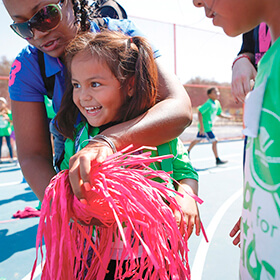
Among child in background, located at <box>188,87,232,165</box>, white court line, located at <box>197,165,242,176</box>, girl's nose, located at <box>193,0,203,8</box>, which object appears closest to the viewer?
girl's nose, located at <box>193,0,203,8</box>

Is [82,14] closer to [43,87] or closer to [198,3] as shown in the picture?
[43,87]

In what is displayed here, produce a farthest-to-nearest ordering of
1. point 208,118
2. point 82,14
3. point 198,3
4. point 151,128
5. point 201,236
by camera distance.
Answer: point 208,118
point 201,236
point 82,14
point 151,128
point 198,3

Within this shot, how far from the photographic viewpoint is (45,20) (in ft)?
3.80

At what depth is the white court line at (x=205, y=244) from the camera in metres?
2.42

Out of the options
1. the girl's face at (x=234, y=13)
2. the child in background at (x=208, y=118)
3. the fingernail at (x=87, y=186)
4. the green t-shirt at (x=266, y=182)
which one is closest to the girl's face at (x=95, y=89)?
the fingernail at (x=87, y=186)

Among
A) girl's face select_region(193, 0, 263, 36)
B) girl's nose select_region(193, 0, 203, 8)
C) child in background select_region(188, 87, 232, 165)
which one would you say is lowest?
child in background select_region(188, 87, 232, 165)

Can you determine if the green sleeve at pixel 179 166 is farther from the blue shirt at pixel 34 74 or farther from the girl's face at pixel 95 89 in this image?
the blue shirt at pixel 34 74

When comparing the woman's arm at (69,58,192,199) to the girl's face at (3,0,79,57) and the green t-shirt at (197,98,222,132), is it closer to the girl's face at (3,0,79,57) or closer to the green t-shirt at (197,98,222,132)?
the girl's face at (3,0,79,57)

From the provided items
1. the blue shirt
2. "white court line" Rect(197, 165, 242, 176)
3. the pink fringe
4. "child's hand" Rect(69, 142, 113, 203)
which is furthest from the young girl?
"white court line" Rect(197, 165, 242, 176)

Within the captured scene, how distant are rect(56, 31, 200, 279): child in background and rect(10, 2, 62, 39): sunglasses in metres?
0.11

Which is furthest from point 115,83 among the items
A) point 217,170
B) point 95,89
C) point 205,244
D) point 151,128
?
point 217,170

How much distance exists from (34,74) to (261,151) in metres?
1.05

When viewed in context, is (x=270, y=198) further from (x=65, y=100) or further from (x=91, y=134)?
(x=65, y=100)

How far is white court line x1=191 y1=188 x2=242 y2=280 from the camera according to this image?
2.42 meters
